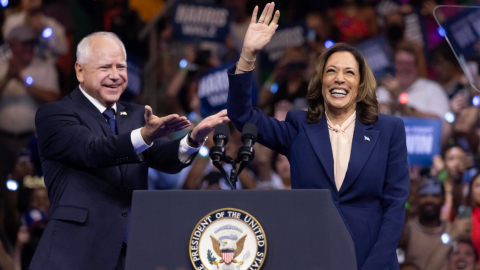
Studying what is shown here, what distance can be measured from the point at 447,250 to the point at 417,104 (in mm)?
1333

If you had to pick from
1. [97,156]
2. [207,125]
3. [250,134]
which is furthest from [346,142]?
[97,156]

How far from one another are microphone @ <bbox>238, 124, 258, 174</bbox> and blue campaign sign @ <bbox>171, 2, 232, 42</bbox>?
379cm

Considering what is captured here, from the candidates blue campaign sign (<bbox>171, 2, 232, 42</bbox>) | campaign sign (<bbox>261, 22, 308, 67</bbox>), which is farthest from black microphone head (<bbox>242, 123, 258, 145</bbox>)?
campaign sign (<bbox>261, 22, 308, 67</bbox>)

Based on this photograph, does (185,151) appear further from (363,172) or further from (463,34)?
(463,34)

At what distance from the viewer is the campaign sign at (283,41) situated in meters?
5.92

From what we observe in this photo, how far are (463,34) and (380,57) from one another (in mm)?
2569

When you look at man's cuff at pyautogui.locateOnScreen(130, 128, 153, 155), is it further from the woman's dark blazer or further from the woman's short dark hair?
the woman's short dark hair

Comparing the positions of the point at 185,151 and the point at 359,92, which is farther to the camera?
the point at 185,151

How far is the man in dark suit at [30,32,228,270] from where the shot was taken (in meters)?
2.32

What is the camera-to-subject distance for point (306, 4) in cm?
639

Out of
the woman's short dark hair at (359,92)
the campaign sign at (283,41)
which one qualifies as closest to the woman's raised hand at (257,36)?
the woman's short dark hair at (359,92)

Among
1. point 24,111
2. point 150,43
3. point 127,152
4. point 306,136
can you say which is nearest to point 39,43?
point 24,111

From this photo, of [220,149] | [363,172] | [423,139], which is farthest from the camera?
[423,139]

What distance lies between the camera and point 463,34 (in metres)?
3.07
